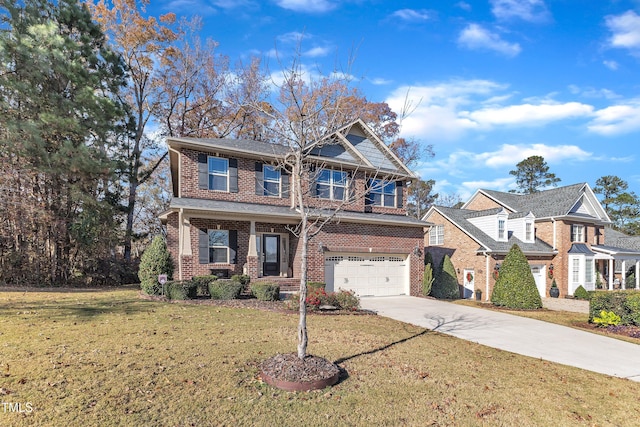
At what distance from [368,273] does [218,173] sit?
8.25m

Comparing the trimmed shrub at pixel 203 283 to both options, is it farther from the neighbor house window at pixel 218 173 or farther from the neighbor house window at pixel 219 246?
the neighbor house window at pixel 218 173

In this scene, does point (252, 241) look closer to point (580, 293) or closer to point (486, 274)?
point (486, 274)

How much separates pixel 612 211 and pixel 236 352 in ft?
185

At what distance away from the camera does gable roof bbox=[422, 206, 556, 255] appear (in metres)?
21.5

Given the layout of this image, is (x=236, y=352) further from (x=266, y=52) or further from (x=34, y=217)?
(x=34, y=217)

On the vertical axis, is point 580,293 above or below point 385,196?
below

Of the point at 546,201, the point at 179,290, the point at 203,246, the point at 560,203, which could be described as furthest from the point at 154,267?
the point at 546,201

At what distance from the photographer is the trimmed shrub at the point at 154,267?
501 inches

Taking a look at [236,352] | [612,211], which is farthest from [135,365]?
[612,211]

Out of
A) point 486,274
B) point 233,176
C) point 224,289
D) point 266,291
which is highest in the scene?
point 233,176

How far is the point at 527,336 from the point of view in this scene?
9.83 meters

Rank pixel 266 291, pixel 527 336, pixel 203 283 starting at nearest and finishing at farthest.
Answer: pixel 527 336, pixel 266 291, pixel 203 283

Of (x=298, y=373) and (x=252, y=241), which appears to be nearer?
(x=298, y=373)

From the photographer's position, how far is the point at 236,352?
6.64 m
